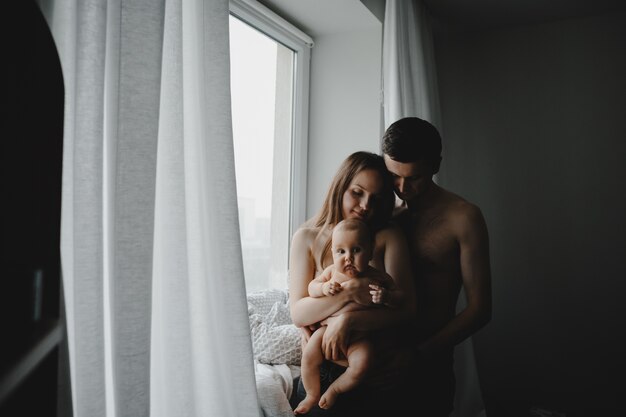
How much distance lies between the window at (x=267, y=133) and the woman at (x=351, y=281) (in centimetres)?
83

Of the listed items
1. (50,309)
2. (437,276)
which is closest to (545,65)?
(437,276)

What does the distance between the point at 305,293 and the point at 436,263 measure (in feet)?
1.63

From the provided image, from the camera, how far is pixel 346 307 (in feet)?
4.46

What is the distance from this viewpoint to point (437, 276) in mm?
1652

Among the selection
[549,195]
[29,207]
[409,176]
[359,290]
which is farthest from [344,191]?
[549,195]

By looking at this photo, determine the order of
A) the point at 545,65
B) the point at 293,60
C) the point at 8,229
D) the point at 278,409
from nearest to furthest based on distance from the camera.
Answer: the point at 8,229 → the point at 278,409 → the point at 293,60 → the point at 545,65

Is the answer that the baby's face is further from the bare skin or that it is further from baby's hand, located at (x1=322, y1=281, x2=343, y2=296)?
the bare skin

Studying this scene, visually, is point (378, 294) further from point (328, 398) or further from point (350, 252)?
point (328, 398)

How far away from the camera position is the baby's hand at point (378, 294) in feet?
4.33

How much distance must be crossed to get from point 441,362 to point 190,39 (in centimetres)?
129

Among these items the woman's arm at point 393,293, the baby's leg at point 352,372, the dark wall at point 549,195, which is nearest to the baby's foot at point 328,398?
the baby's leg at point 352,372

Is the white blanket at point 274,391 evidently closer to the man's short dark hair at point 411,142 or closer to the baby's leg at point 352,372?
the baby's leg at point 352,372

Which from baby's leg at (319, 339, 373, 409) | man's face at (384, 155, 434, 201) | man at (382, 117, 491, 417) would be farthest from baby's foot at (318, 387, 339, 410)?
man's face at (384, 155, 434, 201)

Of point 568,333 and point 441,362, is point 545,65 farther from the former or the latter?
point 441,362
